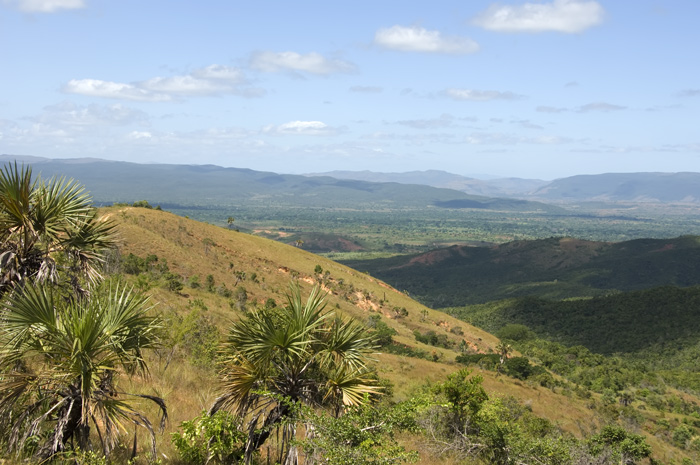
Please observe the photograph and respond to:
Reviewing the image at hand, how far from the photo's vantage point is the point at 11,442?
20.1ft

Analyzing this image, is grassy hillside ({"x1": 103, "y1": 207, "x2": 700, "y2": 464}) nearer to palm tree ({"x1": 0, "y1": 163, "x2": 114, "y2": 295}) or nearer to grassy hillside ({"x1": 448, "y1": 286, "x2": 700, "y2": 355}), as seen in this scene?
palm tree ({"x1": 0, "y1": 163, "x2": 114, "y2": 295})

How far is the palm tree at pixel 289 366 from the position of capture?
7.54 m

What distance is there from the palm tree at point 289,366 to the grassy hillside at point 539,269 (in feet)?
331

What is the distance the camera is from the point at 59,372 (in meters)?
6.21

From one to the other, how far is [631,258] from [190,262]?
127188 mm

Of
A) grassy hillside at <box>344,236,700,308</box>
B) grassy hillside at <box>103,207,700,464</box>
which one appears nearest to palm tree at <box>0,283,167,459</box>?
grassy hillside at <box>103,207,700,464</box>

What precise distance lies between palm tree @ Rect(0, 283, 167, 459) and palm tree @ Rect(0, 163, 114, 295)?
1119 millimetres

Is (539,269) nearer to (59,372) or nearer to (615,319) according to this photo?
(615,319)

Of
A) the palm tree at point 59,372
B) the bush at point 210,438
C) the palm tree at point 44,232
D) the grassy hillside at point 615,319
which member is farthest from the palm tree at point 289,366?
the grassy hillside at point 615,319

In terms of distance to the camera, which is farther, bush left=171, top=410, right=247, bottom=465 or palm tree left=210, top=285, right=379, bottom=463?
palm tree left=210, top=285, right=379, bottom=463

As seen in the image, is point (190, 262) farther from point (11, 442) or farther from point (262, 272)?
point (11, 442)

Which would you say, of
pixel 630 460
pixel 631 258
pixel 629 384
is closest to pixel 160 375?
pixel 630 460

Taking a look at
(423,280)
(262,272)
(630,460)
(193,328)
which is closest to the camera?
(193,328)

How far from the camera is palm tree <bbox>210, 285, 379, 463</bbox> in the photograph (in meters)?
7.54
